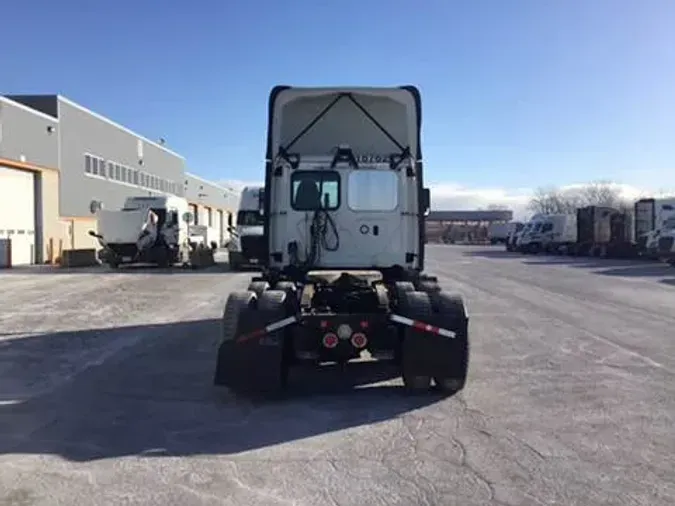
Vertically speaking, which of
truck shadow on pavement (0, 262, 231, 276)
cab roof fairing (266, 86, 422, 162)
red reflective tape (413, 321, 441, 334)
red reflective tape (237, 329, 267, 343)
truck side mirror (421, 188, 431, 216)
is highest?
cab roof fairing (266, 86, 422, 162)

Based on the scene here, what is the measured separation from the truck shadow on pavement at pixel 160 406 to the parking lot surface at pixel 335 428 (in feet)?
0.08

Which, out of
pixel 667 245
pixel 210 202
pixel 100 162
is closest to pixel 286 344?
pixel 667 245

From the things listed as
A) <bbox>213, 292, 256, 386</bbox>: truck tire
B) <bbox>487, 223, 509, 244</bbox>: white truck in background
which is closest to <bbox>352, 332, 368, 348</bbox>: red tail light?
<bbox>213, 292, 256, 386</bbox>: truck tire

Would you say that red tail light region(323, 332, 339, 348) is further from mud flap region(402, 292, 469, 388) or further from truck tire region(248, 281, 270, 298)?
truck tire region(248, 281, 270, 298)

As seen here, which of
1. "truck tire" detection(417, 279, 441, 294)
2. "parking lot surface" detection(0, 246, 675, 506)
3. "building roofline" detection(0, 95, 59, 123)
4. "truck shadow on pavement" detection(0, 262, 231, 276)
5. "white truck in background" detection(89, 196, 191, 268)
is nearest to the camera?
"parking lot surface" detection(0, 246, 675, 506)

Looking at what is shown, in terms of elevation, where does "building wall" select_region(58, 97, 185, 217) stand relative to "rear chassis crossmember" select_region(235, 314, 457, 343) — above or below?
above

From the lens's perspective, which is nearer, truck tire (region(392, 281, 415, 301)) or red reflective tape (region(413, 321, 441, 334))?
red reflective tape (region(413, 321, 441, 334))

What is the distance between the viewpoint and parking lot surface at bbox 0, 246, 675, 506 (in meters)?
5.20

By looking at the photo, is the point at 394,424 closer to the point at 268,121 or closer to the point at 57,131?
the point at 268,121

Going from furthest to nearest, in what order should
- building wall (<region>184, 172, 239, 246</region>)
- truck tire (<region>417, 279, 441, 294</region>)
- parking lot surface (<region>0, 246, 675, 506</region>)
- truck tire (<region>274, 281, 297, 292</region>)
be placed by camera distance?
building wall (<region>184, 172, 239, 246</region>) → truck tire (<region>417, 279, 441, 294</region>) → truck tire (<region>274, 281, 297, 292</region>) → parking lot surface (<region>0, 246, 675, 506</region>)

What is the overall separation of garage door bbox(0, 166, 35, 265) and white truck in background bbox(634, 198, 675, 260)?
99.4 ft

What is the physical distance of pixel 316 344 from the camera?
824 centimetres

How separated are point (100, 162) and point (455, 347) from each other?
41954 mm

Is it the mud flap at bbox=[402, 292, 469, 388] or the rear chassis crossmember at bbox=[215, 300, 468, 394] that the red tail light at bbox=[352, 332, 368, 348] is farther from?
the mud flap at bbox=[402, 292, 469, 388]
